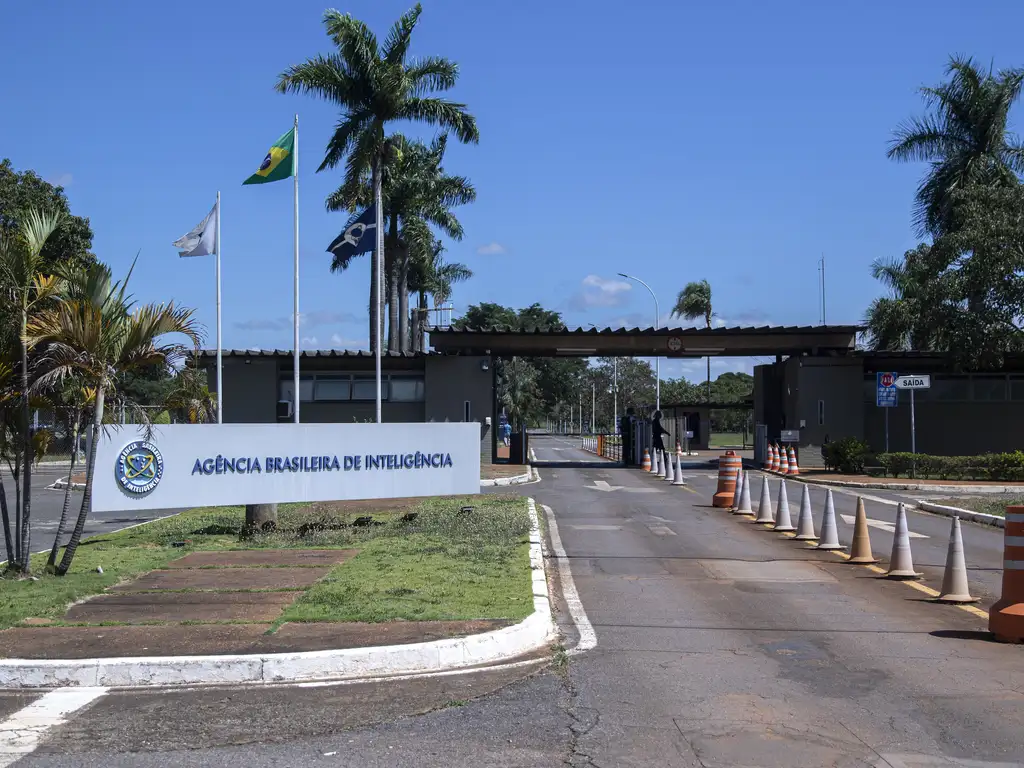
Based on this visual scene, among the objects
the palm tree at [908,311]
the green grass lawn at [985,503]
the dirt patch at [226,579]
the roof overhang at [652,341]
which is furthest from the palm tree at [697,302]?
the dirt patch at [226,579]

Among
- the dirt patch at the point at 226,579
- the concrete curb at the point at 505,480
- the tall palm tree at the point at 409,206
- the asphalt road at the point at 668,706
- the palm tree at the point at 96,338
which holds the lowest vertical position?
the asphalt road at the point at 668,706

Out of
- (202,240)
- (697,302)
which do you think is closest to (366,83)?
(202,240)

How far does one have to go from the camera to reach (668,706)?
6.75m

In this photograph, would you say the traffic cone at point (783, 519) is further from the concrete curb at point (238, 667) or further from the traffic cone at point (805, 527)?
the concrete curb at point (238, 667)

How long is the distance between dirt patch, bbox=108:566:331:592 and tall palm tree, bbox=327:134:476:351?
2796cm

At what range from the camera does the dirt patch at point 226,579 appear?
35.5 feet

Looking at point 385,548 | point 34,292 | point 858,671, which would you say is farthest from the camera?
point 385,548

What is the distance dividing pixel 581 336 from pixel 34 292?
28.2 metres

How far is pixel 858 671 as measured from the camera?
7715mm

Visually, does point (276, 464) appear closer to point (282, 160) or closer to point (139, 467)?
point (139, 467)

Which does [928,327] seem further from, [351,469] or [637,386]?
[637,386]

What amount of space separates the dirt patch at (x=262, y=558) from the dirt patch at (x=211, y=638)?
3675 millimetres

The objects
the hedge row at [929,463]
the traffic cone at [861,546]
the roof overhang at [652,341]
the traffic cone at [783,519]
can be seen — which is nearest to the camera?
the traffic cone at [861,546]

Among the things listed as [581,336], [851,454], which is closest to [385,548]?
[851,454]
